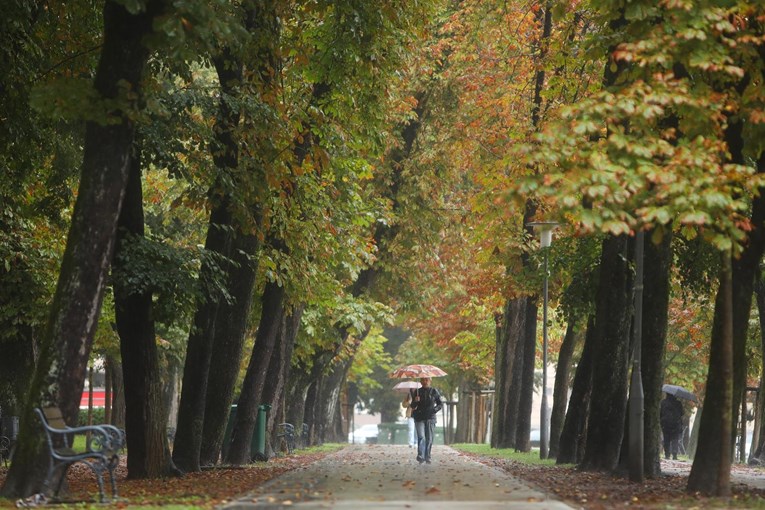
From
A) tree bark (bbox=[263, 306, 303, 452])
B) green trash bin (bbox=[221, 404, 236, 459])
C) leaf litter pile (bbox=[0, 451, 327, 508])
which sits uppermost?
tree bark (bbox=[263, 306, 303, 452])

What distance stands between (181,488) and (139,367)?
2.34m

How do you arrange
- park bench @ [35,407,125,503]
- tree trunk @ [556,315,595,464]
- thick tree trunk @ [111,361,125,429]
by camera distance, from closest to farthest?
park bench @ [35,407,125,503] → tree trunk @ [556,315,595,464] → thick tree trunk @ [111,361,125,429]

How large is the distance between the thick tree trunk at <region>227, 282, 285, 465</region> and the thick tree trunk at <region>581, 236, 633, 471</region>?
23.3 ft

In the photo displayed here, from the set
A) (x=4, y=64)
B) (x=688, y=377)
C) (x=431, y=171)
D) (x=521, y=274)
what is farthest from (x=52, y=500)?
(x=688, y=377)

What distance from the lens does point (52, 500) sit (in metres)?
13.6

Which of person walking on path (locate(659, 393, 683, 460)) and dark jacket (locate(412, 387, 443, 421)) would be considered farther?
person walking on path (locate(659, 393, 683, 460))

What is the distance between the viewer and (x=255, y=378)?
25.6 m

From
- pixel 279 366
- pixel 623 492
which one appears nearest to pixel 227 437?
pixel 279 366

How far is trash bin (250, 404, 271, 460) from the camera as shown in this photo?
2780 cm

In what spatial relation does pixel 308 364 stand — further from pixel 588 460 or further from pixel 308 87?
pixel 588 460

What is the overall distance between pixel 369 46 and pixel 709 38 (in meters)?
8.36

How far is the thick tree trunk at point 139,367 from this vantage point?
17.6 meters

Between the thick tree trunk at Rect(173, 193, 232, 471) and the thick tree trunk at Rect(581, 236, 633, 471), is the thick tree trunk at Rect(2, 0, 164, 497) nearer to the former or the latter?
the thick tree trunk at Rect(173, 193, 232, 471)

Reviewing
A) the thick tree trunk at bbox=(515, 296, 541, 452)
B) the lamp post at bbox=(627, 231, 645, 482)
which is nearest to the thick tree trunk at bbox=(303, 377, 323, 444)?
the thick tree trunk at bbox=(515, 296, 541, 452)
